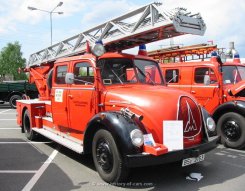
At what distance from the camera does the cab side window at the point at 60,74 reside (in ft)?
23.0

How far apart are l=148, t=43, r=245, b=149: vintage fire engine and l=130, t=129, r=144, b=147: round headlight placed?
137 inches

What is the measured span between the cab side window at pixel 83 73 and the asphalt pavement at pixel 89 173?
59.7 inches

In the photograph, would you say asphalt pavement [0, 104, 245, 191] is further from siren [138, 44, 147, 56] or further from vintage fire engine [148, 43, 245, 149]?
siren [138, 44, 147, 56]

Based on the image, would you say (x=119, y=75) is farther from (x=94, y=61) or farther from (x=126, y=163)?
(x=126, y=163)

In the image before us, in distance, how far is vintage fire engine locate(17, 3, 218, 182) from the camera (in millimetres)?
4848

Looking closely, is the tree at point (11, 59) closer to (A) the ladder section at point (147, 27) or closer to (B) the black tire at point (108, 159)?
(A) the ladder section at point (147, 27)

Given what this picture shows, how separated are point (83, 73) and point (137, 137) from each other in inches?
84.7

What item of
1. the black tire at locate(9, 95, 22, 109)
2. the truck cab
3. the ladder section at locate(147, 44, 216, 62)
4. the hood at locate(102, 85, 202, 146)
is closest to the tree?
the black tire at locate(9, 95, 22, 109)

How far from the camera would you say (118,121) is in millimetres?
4938

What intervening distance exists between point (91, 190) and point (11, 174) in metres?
1.64

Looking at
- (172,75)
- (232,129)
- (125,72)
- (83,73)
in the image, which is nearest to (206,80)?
(232,129)

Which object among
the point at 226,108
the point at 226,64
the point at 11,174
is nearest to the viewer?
the point at 11,174

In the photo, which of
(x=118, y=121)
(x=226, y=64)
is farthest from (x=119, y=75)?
(x=226, y=64)

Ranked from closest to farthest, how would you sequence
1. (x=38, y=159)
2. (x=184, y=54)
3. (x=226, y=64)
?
(x=38, y=159) → (x=226, y=64) → (x=184, y=54)
